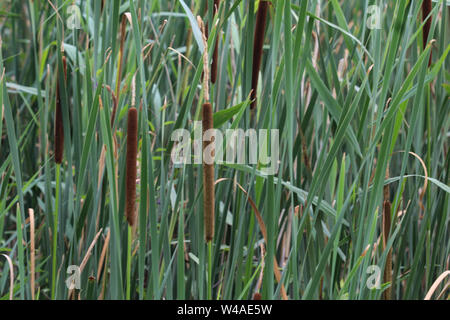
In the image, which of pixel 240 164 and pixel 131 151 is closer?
pixel 131 151

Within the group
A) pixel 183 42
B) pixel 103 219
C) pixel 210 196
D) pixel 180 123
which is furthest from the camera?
pixel 183 42

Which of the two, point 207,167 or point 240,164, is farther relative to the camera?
point 240,164

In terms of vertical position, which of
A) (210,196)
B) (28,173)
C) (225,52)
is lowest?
(28,173)

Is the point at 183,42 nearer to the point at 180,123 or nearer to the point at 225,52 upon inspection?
the point at 225,52

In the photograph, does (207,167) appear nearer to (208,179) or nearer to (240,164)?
(208,179)

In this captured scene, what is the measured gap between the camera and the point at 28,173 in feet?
4.05

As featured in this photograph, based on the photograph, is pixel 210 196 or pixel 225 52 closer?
pixel 210 196

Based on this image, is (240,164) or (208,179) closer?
(208,179)

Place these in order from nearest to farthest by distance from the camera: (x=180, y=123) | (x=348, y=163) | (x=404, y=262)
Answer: (x=180, y=123), (x=348, y=163), (x=404, y=262)

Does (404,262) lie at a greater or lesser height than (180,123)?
lesser

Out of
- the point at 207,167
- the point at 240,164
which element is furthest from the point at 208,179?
the point at 240,164
